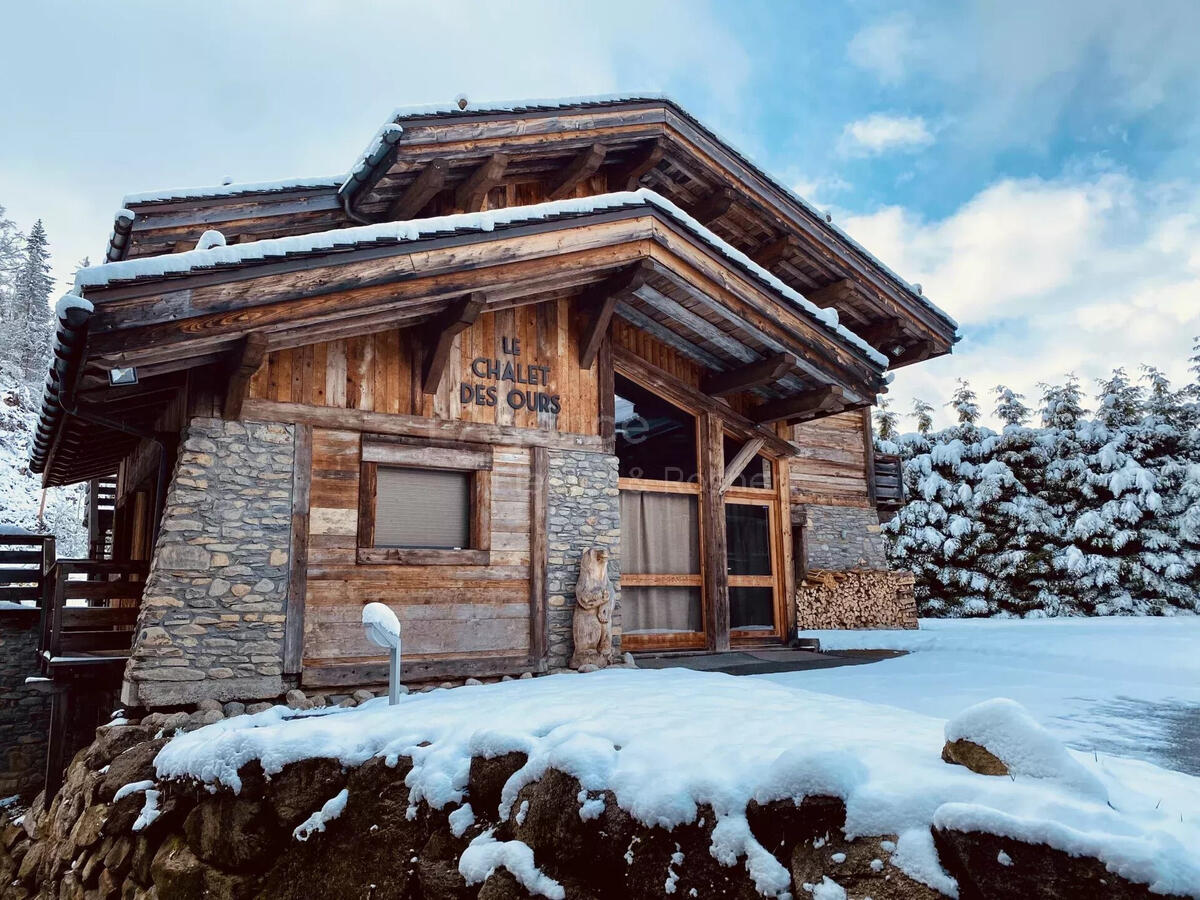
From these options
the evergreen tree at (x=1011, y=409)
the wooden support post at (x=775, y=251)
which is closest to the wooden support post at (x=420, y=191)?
the wooden support post at (x=775, y=251)

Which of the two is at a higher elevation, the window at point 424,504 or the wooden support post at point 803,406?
the wooden support post at point 803,406

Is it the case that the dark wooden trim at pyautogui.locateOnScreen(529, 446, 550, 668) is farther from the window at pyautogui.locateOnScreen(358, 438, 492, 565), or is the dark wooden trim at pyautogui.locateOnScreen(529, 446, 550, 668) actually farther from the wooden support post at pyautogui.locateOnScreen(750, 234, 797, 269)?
the wooden support post at pyautogui.locateOnScreen(750, 234, 797, 269)

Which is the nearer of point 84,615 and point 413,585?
point 413,585

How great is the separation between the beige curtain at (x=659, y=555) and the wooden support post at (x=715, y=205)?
392cm

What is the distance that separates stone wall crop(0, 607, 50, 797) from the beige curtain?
26.6ft

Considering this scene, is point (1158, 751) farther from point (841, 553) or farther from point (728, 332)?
point (841, 553)

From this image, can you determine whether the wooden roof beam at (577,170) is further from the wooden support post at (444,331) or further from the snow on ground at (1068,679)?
the snow on ground at (1068,679)

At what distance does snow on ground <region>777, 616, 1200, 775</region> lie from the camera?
17.4 ft

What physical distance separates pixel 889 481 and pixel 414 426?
1122 centimetres

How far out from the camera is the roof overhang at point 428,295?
5684 millimetres

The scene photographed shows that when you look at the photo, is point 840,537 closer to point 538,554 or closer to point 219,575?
point 538,554

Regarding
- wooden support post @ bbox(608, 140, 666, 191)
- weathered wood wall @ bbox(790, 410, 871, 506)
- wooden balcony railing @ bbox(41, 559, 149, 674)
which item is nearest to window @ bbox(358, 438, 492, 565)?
wooden balcony railing @ bbox(41, 559, 149, 674)

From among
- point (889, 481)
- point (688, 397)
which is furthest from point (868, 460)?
point (688, 397)

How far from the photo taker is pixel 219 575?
6.66m
